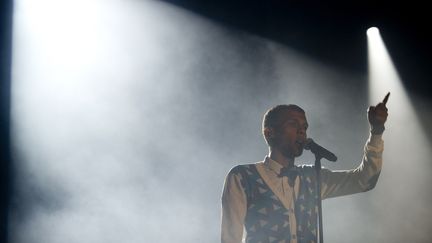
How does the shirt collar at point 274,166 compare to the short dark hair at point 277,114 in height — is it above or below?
below

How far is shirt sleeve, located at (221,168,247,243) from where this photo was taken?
8.02ft

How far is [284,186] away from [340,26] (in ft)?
9.84

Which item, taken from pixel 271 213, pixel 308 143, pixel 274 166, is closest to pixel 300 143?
pixel 308 143

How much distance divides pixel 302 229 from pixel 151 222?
236cm

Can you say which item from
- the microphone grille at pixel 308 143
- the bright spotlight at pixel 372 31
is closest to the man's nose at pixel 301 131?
the microphone grille at pixel 308 143

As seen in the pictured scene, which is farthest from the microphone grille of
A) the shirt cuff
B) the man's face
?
the shirt cuff

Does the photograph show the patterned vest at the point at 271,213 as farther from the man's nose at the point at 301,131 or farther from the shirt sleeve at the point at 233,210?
the man's nose at the point at 301,131

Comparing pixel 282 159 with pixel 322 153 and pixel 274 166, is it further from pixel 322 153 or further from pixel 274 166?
pixel 322 153

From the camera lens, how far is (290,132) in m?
2.65

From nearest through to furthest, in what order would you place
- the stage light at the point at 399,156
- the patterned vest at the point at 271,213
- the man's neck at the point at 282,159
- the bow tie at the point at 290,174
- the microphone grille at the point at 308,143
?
the microphone grille at the point at 308,143 < the patterned vest at the point at 271,213 < the bow tie at the point at 290,174 < the man's neck at the point at 282,159 < the stage light at the point at 399,156

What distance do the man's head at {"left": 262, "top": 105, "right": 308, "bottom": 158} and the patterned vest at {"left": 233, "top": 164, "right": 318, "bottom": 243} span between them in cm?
18

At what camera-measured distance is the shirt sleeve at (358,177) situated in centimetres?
264

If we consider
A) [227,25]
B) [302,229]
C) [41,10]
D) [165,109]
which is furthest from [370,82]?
[41,10]

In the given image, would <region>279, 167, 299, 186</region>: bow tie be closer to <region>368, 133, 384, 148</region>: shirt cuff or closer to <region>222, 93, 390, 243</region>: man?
<region>222, 93, 390, 243</region>: man
